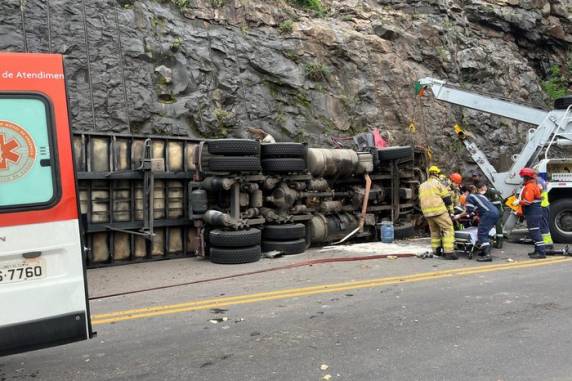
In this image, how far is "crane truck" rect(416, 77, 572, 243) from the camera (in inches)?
419

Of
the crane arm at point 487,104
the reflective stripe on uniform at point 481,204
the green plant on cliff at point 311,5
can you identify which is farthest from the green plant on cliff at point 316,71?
the reflective stripe on uniform at point 481,204

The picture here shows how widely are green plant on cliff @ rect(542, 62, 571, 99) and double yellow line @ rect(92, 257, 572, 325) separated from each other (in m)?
14.9

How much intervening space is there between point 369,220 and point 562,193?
13.6ft

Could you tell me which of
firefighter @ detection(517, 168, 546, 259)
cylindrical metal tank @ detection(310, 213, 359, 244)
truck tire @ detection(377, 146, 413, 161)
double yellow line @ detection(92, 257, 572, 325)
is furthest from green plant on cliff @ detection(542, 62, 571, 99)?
double yellow line @ detection(92, 257, 572, 325)

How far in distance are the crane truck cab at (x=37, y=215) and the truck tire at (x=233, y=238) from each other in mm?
4950

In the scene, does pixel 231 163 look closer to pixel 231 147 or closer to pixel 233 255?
pixel 231 147

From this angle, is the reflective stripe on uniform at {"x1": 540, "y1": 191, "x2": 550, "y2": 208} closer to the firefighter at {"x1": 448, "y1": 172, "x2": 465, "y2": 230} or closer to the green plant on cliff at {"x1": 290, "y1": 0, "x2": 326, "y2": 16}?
the firefighter at {"x1": 448, "y1": 172, "x2": 465, "y2": 230}

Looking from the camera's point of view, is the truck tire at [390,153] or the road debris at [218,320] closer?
the road debris at [218,320]

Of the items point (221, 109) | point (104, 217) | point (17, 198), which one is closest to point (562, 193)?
point (221, 109)

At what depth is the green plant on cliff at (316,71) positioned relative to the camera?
49.7 ft

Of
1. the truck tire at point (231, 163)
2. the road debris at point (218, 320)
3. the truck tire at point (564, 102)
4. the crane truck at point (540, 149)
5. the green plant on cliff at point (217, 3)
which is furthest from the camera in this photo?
the green plant on cliff at point (217, 3)

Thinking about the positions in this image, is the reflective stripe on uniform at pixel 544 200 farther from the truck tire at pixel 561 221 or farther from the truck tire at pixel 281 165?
the truck tire at pixel 281 165

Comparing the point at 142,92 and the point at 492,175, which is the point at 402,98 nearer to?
the point at 492,175

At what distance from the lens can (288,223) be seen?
31.5ft
